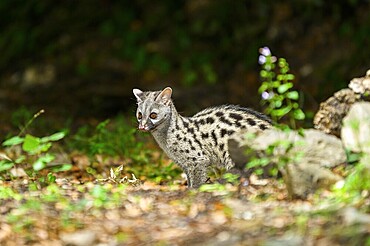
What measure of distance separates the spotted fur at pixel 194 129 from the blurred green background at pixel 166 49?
5112mm

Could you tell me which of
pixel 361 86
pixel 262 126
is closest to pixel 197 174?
pixel 262 126

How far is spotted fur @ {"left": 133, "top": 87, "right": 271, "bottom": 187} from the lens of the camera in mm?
9328

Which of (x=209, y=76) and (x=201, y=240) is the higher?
(x=209, y=76)

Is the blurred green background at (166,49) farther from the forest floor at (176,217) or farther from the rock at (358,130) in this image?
the forest floor at (176,217)

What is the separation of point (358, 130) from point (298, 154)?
570 mm

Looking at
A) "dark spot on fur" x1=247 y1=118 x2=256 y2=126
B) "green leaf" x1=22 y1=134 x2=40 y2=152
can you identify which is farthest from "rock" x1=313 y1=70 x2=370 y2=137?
"green leaf" x1=22 y1=134 x2=40 y2=152

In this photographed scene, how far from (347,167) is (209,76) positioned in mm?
8904

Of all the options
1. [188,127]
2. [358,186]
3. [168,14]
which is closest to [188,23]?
[168,14]

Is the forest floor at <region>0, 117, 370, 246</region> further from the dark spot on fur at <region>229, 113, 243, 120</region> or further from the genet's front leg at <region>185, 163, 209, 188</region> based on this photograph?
the dark spot on fur at <region>229, 113, 243, 120</region>

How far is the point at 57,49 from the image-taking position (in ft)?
58.5

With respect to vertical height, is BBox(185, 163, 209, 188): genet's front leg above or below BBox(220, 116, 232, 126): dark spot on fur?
below

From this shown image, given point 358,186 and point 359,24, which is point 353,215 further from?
point 359,24

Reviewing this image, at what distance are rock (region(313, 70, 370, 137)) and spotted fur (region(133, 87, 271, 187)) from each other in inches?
26.7

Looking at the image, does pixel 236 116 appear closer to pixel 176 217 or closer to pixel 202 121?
pixel 202 121
